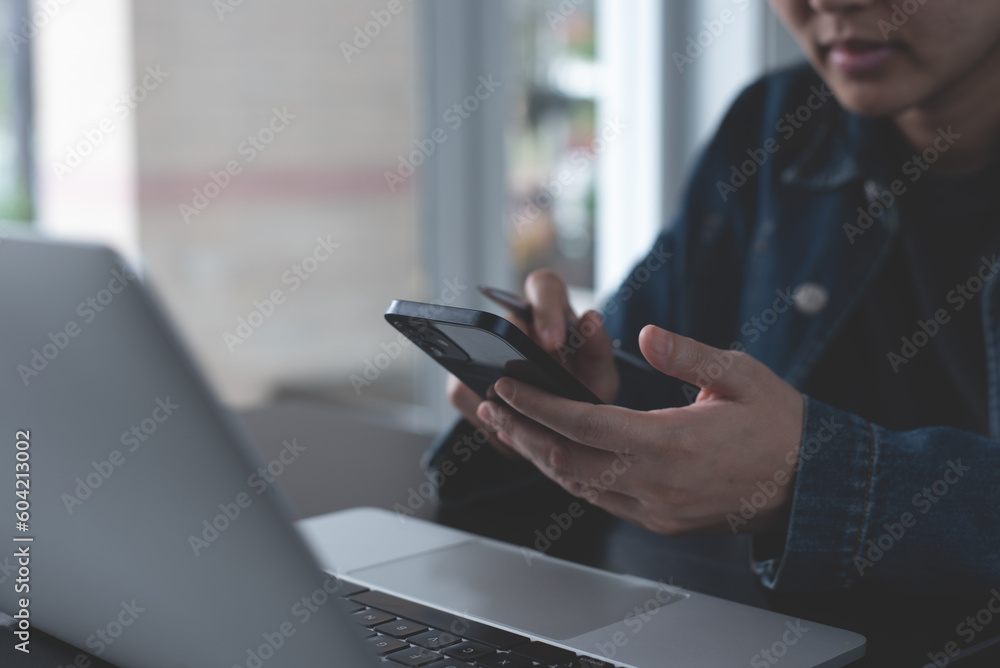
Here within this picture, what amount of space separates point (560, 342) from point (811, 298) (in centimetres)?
48

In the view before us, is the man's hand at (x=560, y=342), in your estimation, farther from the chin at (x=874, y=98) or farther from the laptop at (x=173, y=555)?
the chin at (x=874, y=98)

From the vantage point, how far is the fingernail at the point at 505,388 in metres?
0.66

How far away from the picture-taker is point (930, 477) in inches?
28.1

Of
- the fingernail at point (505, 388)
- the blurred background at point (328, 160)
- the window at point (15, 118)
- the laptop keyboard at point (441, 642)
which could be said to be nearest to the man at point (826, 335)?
the fingernail at point (505, 388)

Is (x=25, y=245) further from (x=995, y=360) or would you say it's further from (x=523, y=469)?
(x=995, y=360)

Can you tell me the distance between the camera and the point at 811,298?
4.01ft

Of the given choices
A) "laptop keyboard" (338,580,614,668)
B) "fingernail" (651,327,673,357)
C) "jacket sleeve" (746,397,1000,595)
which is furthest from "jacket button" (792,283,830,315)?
"laptop keyboard" (338,580,614,668)

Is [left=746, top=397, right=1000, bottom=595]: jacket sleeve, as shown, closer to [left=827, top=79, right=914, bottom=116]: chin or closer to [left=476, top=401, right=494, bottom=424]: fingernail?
[left=476, top=401, right=494, bottom=424]: fingernail

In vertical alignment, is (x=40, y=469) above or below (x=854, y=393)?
above

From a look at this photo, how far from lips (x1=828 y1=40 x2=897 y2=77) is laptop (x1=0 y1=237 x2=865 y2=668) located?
662 millimetres

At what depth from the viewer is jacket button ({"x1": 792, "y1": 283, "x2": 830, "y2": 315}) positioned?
1216mm

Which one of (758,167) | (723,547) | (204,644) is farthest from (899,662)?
(758,167)

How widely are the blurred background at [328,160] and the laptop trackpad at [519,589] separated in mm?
1960

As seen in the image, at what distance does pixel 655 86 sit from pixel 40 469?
7.17 feet
